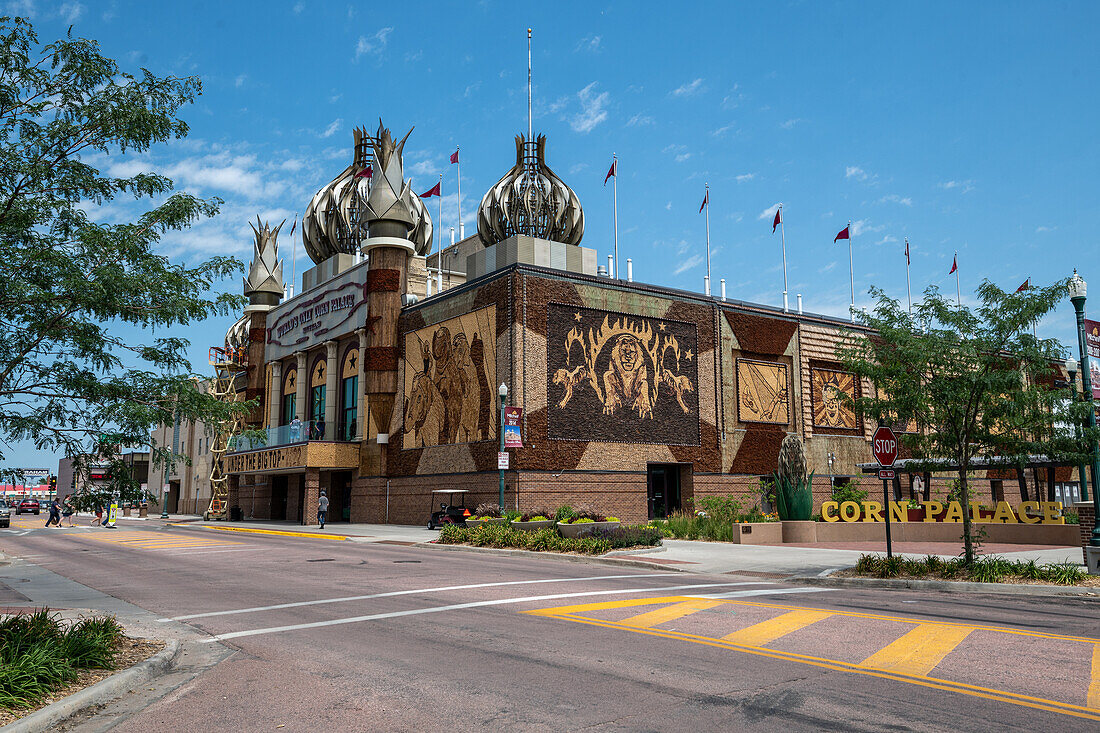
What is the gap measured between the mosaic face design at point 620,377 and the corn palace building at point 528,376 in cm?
9

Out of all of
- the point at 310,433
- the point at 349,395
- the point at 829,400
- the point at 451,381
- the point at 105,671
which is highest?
the point at 349,395

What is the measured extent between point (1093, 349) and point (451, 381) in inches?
1093

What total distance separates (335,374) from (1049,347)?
3885cm

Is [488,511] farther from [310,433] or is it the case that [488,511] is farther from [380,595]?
[380,595]

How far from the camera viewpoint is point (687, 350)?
41406 millimetres

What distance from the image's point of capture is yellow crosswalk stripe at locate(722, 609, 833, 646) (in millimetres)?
9938

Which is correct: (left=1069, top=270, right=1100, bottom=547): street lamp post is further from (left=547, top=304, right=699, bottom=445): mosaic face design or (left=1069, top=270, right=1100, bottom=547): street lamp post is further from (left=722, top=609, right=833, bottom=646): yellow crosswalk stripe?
(left=547, top=304, right=699, bottom=445): mosaic face design

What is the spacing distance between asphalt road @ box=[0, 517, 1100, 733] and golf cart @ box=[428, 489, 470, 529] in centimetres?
1817

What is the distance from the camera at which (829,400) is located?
46250mm

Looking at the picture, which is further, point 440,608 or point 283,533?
point 283,533

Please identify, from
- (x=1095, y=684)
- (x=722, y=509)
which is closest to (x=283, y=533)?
(x=722, y=509)

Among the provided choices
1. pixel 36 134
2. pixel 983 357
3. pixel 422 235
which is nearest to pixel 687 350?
pixel 422 235

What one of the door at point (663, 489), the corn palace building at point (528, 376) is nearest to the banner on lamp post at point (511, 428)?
the corn palace building at point (528, 376)

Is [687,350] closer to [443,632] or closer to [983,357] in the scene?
[983,357]
